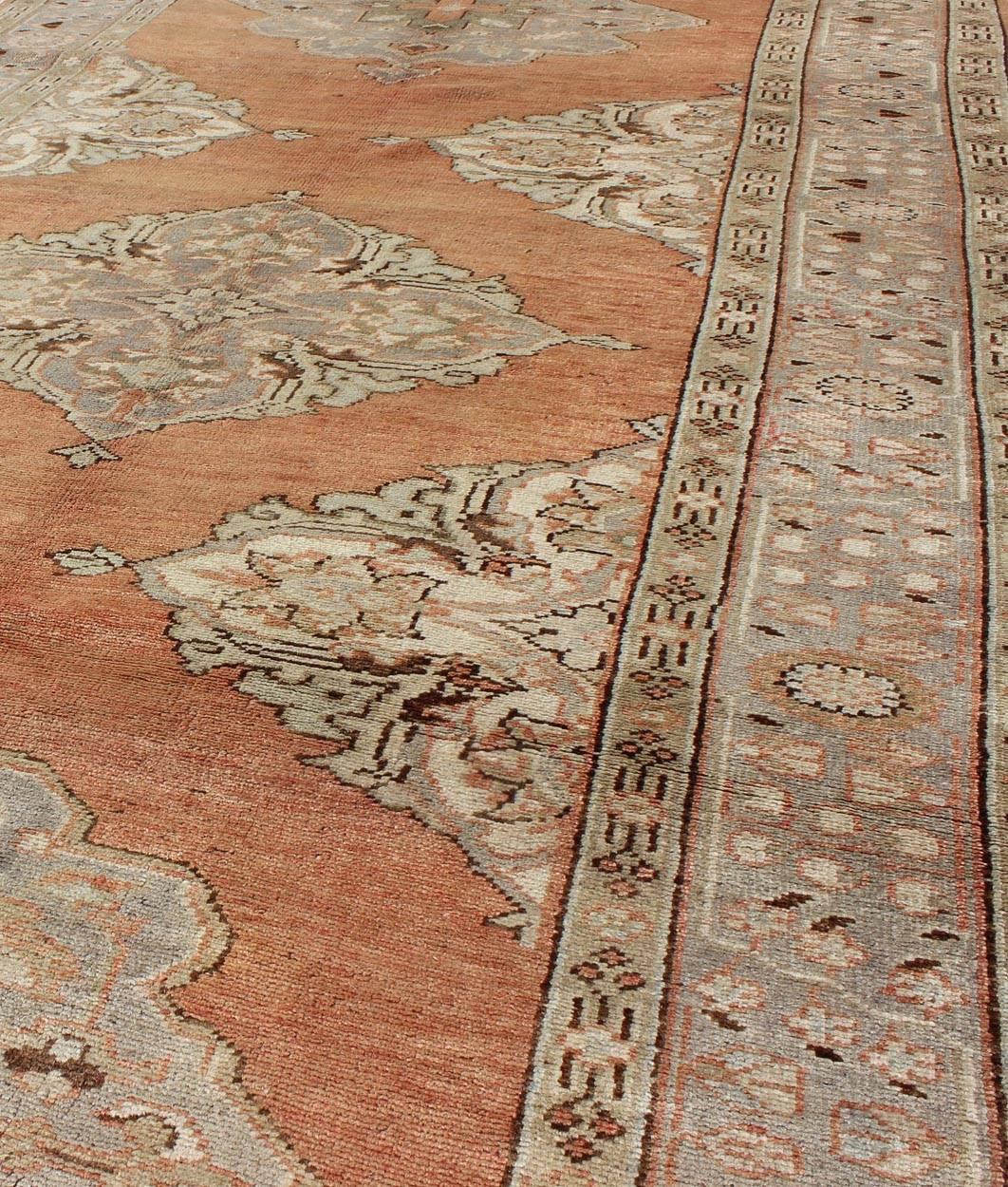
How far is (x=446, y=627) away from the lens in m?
3.10

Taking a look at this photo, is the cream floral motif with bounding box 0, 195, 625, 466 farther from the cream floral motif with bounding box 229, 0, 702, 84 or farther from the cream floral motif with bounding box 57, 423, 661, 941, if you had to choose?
the cream floral motif with bounding box 229, 0, 702, 84

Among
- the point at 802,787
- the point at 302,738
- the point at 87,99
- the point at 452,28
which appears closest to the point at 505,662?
the point at 302,738

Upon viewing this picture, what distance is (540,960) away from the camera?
234 cm

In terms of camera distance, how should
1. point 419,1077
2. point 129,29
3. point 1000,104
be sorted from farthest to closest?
point 129,29 < point 1000,104 < point 419,1077

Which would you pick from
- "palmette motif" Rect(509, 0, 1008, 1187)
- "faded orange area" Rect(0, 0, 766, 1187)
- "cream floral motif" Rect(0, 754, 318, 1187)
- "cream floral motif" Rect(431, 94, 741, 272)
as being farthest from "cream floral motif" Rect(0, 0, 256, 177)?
"cream floral motif" Rect(0, 754, 318, 1187)

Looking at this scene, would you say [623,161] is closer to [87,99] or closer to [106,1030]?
[87,99]

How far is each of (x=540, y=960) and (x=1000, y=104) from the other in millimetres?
4993

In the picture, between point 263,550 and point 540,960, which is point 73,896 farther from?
point 263,550

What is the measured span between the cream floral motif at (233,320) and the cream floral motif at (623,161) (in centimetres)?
71

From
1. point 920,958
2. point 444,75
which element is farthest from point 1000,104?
point 920,958

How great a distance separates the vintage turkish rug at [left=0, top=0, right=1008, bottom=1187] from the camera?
7.03ft

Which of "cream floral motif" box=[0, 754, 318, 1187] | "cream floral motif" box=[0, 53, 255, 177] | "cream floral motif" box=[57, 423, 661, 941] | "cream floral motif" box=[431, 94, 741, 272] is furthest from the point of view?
"cream floral motif" box=[0, 53, 255, 177]

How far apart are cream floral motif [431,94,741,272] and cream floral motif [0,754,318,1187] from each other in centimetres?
305

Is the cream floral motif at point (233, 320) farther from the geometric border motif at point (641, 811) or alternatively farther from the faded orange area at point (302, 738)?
the geometric border motif at point (641, 811)
